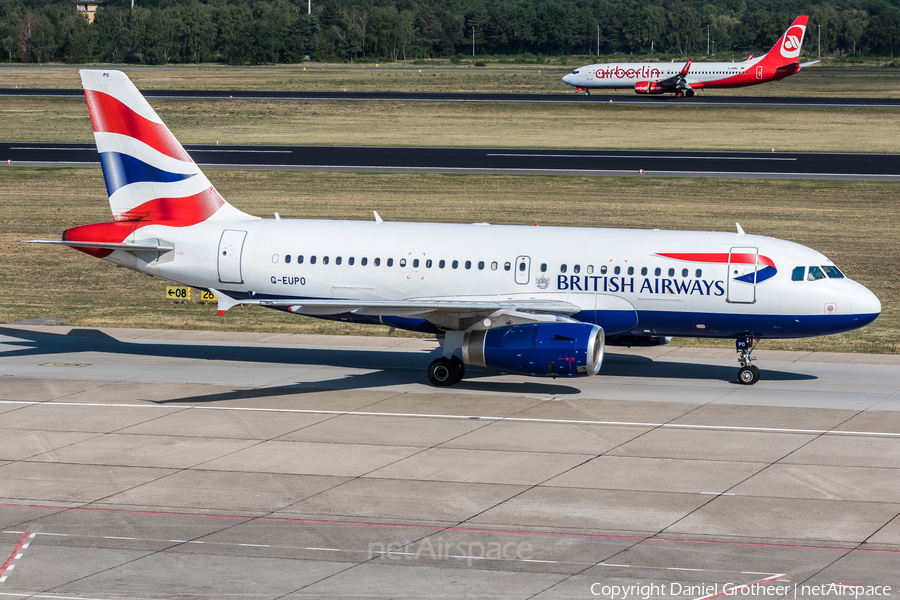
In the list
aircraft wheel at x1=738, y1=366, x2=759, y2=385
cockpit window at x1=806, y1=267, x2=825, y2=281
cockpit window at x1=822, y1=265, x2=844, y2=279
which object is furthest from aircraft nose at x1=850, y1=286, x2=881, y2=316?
aircraft wheel at x1=738, y1=366, x2=759, y2=385

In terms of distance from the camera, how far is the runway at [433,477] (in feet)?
56.6

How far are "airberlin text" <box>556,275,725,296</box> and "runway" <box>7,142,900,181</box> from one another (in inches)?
1574

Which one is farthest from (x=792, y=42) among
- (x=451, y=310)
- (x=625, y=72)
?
(x=451, y=310)

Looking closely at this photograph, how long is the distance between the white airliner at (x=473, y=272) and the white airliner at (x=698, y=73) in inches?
3430

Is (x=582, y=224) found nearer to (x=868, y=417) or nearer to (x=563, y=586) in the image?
(x=868, y=417)

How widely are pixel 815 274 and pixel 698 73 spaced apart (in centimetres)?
9000

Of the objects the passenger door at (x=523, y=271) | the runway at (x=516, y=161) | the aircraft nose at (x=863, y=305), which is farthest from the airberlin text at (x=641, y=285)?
the runway at (x=516, y=161)

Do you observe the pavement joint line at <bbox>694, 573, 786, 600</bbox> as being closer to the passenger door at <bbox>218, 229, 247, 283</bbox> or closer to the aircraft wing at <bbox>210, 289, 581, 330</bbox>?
the aircraft wing at <bbox>210, 289, 581, 330</bbox>

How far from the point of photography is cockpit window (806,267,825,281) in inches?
1131

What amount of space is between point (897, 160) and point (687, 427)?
177ft

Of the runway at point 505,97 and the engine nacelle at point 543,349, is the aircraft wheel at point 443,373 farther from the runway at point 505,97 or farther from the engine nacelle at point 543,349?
the runway at point 505,97

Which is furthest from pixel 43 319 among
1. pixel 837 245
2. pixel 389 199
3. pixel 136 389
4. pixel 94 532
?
pixel 837 245

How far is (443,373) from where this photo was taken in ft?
97.7

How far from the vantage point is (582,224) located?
54.4m
